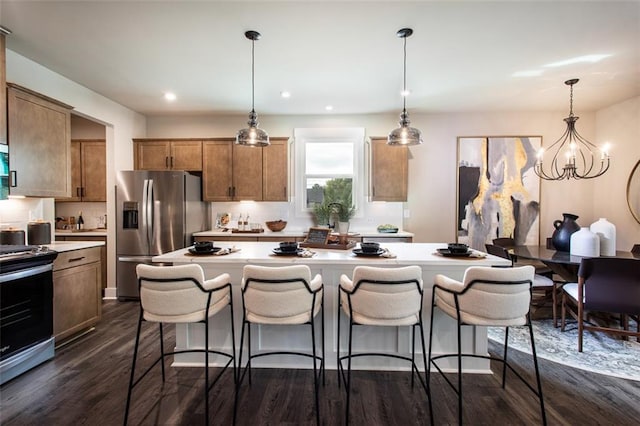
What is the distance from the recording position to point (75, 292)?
9.83 feet

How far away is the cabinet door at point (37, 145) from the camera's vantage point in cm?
267

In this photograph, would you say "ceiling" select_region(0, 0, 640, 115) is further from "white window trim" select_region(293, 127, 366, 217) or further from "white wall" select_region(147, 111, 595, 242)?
"white window trim" select_region(293, 127, 366, 217)

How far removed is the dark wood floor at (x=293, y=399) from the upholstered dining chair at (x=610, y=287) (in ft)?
2.08

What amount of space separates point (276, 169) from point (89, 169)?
120 inches

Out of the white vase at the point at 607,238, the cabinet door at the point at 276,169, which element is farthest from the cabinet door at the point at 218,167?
the white vase at the point at 607,238

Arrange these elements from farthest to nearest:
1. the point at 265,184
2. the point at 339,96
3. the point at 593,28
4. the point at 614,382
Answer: the point at 265,184
the point at 339,96
the point at 593,28
the point at 614,382

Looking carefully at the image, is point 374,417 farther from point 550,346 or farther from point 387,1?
point 387,1

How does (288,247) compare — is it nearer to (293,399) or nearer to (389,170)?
(293,399)

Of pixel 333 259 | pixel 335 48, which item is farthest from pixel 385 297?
pixel 335 48

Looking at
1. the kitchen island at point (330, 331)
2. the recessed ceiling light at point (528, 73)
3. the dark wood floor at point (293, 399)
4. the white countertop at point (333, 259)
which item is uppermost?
the recessed ceiling light at point (528, 73)

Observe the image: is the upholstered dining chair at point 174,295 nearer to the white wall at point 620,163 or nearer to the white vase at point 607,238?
the white vase at point 607,238

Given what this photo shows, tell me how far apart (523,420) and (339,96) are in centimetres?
374

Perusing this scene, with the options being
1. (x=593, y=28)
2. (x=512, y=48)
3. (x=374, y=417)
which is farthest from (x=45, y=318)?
(x=593, y=28)

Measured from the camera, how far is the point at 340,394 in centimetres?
213
